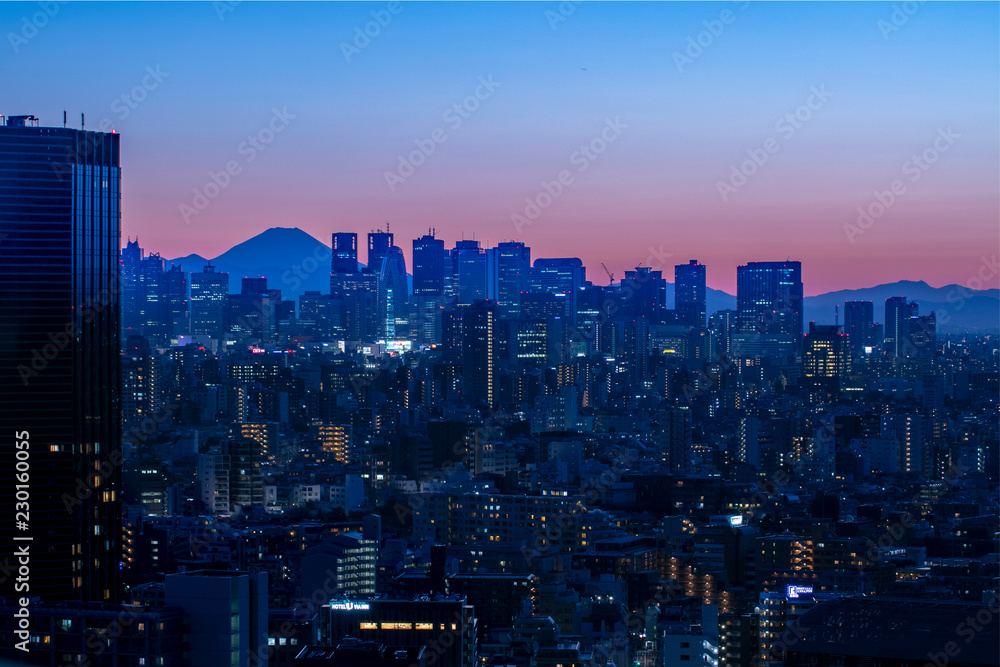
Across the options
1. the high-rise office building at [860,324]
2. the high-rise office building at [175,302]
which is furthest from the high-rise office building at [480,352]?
the high-rise office building at [860,324]

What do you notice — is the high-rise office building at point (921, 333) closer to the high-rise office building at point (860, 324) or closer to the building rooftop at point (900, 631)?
the high-rise office building at point (860, 324)

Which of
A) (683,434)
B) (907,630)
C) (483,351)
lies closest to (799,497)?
(683,434)

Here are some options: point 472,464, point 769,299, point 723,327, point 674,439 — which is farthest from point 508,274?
point 472,464

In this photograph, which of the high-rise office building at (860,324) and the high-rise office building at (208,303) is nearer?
the high-rise office building at (860,324)

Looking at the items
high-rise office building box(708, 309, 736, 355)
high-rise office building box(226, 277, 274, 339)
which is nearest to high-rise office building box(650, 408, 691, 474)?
high-rise office building box(708, 309, 736, 355)

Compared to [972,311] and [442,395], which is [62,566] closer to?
[442,395]

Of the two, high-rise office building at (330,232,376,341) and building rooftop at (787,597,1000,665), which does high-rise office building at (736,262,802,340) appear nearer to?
high-rise office building at (330,232,376,341)
